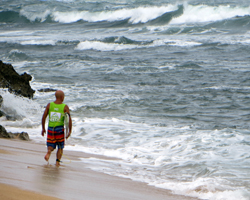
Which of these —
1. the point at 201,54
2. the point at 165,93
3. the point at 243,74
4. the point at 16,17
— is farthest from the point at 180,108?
the point at 16,17

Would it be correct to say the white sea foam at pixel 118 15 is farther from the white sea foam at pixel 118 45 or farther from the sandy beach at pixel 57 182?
the sandy beach at pixel 57 182

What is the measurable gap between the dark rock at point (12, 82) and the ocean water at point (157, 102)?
0.40 metres

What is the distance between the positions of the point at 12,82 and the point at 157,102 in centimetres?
420

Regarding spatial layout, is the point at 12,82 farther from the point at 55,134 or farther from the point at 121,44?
the point at 121,44

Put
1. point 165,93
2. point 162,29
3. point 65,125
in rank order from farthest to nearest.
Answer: point 162,29 < point 165,93 < point 65,125

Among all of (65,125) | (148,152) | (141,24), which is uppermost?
(141,24)

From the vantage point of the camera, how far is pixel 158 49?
21516 millimetres

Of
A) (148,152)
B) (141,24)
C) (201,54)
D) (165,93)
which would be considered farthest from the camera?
(141,24)

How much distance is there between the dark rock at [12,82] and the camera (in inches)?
384

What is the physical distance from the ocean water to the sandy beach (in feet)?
1.38

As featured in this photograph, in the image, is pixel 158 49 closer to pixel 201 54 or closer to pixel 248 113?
pixel 201 54

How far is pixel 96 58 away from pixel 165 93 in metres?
8.97

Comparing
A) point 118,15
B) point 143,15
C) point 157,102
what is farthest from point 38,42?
point 157,102

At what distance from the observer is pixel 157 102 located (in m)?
10.7
